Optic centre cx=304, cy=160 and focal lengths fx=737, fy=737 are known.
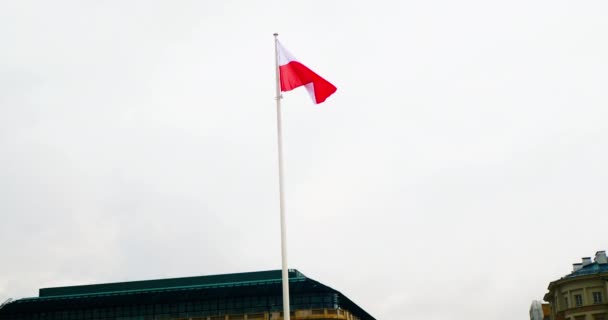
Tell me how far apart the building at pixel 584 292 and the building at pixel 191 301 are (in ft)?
103

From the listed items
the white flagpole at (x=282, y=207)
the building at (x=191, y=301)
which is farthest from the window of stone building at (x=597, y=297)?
the white flagpole at (x=282, y=207)

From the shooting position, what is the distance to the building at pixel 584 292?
99438 millimetres

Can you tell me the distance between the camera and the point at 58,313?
366 ft

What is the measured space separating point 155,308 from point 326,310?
25.7 metres

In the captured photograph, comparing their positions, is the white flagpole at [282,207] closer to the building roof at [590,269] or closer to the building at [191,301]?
the building at [191,301]

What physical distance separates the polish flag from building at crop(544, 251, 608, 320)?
77.0 metres

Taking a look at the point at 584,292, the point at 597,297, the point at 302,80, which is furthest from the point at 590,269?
the point at 302,80

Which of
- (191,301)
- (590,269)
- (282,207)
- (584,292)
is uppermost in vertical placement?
(590,269)

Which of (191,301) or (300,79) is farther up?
(191,301)

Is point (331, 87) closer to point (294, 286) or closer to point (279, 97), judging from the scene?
point (279, 97)

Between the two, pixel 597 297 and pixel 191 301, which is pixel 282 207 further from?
pixel 597 297

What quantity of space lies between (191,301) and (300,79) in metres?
77.8

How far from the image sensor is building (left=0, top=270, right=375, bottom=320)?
104 metres

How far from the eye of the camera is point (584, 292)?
3999 inches
